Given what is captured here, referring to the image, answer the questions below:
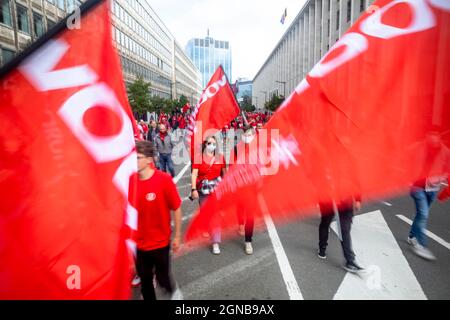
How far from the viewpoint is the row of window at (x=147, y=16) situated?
58.9m

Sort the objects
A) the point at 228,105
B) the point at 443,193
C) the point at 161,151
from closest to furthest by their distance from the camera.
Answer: the point at 443,193
the point at 228,105
the point at 161,151

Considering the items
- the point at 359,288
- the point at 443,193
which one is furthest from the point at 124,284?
the point at 443,193

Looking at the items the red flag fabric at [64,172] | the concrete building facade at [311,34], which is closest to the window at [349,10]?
the concrete building facade at [311,34]

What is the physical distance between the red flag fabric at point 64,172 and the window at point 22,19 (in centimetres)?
3023

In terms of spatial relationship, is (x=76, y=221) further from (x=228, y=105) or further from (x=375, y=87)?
(x=228, y=105)

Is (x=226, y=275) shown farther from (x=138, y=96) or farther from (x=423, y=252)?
(x=138, y=96)

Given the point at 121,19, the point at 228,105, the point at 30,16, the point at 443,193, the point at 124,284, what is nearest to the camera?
the point at 124,284

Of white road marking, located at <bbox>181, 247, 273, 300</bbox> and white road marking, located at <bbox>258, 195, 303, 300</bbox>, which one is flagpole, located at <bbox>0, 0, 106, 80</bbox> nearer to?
white road marking, located at <bbox>258, 195, 303, 300</bbox>

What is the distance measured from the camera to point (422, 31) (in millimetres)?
1729

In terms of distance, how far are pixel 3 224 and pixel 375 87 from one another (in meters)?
2.20

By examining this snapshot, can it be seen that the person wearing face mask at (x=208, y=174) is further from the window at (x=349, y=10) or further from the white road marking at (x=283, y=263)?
the window at (x=349, y=10)

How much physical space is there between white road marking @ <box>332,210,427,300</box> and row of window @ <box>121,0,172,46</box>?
2428 inches

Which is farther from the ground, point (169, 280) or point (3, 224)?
point (3, 224)

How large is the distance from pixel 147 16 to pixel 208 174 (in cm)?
7379
